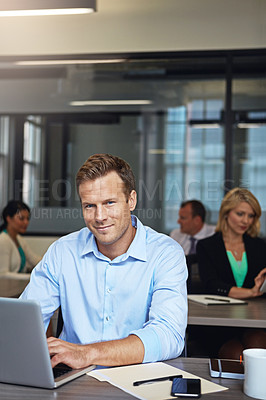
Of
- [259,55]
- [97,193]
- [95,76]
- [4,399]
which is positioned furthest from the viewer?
[95,76]

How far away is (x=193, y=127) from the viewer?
6.25 meters

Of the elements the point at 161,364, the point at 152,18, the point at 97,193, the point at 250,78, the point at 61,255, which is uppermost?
the point at 152,18

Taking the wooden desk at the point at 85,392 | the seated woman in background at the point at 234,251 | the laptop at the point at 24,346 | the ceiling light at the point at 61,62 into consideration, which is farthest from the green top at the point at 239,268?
the ceiling light at the point at 61,62

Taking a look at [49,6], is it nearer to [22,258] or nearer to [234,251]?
[234,251]

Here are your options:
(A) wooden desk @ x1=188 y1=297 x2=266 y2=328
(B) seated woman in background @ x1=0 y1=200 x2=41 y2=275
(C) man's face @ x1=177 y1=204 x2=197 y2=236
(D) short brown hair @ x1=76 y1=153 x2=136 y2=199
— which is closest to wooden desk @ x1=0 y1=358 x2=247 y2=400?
(D) short brown hair @ x1=76 y1=153 x2=136 y2=199

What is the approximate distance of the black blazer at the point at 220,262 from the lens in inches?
149

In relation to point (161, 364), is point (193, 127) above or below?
above

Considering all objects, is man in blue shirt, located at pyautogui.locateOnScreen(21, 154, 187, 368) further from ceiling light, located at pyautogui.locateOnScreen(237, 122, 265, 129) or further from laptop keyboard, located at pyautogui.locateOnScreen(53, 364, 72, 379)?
ceiling light, located at pyautogui.locateOnScreen(237, 122, 265, 129)

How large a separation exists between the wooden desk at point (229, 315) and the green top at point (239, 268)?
561 millimetres

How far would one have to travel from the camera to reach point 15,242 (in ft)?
18.2

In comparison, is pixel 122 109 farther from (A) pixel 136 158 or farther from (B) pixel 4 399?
(B) pixel 4 399

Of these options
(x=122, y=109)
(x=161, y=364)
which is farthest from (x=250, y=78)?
(x=161, y=364)

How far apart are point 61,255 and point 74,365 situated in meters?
0.60

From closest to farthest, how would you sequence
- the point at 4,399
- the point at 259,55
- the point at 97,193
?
the point at 4,399, the point at 97,193, the point at 259,55
